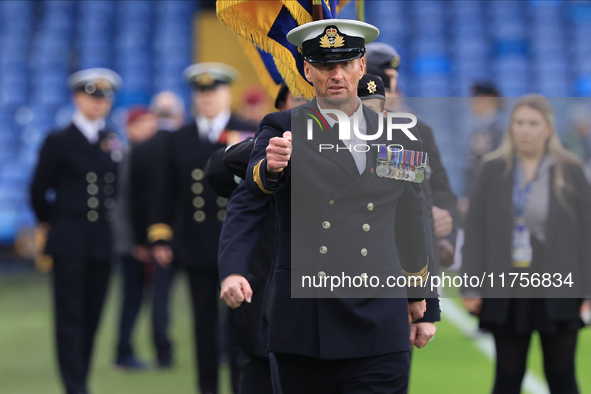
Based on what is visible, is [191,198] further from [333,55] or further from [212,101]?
[333,55]

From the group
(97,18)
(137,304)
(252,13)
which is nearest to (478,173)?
(252,13)

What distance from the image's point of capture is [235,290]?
240 centimetres

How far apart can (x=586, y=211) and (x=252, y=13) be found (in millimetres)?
1636

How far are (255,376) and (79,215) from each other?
243 cm

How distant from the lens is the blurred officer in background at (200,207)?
4750 mm

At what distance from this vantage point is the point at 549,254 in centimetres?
319

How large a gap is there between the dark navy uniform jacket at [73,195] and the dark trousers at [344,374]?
3.01 metres

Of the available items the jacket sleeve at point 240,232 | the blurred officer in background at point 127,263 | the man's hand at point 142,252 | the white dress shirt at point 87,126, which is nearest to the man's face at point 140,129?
the blurred officer in background at point 127,263

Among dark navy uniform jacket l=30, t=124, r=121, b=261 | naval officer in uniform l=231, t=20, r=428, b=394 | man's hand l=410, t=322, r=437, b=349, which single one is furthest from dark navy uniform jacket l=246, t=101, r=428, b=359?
dark navy uniform jacket l=30, t=124, r=121, b=261

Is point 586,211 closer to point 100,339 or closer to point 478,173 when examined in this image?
point 478,173

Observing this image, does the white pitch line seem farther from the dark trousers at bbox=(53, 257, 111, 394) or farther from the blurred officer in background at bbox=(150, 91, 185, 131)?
the blurred officer in background at bbox=(150, 91, 185, 131)

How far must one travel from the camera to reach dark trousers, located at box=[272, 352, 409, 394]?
235cm

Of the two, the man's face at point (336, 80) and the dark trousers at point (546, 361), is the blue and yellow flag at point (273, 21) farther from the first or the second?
the dark trousers at point (546, 361)

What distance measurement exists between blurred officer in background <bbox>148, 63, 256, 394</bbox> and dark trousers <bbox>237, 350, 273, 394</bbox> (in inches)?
59.6
